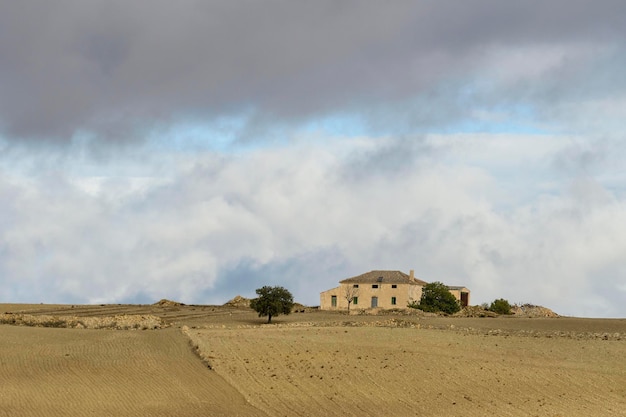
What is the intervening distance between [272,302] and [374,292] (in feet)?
→ 104

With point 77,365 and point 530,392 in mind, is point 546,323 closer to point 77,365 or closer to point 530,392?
point 530,392

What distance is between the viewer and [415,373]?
4975cm

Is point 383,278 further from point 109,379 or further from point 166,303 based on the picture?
point 109,379

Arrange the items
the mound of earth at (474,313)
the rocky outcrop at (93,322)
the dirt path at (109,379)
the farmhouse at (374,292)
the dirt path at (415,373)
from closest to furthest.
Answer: the dirt path at (109,379) → the dirt path at (415,373) → the rocky outcrop at (93,322) → the mound of earth at (474,313) → the farmhouse at (374,292)

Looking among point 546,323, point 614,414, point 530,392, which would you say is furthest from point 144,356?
point 546,323

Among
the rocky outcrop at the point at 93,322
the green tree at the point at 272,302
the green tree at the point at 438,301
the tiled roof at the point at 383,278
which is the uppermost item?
the tiled roof at the point at 383,278

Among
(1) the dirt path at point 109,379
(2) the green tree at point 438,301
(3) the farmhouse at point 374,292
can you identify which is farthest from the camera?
(3) the farmhouse at point 374,292

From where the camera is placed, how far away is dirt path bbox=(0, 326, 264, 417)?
40094 millimetres

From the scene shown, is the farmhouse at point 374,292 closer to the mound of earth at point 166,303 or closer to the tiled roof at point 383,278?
the tiled roof at point 383,278

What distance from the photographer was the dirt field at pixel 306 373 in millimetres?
41375

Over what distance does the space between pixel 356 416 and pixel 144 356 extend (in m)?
19.2

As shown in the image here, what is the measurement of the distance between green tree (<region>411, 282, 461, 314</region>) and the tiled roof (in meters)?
3.34

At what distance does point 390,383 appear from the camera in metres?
47.0

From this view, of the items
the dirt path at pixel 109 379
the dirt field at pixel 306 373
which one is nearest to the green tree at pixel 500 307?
the dirt field at pixel 306 373
